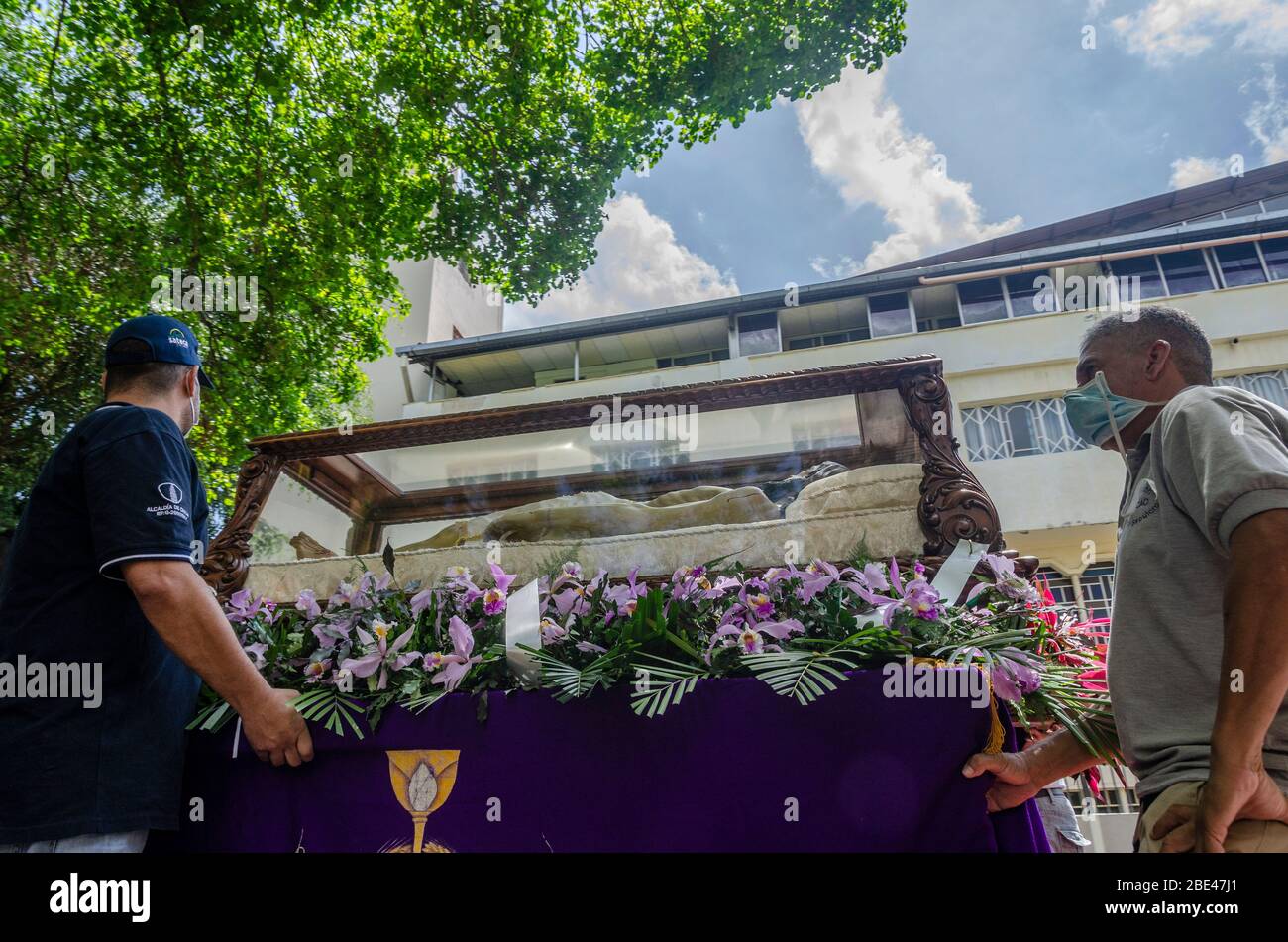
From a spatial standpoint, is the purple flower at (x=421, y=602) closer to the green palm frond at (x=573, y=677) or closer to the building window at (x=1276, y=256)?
the green palm frond at (x=573, y=677)

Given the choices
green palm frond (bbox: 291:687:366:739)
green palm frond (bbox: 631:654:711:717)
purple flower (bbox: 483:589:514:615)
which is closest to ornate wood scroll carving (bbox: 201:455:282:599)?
green palm frond (bbox: 291:687:366:739)

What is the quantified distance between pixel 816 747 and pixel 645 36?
7.51 m

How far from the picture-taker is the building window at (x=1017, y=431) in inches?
582

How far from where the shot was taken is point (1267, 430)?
5.13 feet

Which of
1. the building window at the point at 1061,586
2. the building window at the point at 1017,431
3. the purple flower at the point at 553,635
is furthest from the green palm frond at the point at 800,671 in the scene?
the building window at the point at 1017,431

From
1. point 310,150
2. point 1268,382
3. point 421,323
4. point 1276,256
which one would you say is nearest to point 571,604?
point 310,150

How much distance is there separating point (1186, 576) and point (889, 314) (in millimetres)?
16220

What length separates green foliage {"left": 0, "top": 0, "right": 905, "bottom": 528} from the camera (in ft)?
21.6

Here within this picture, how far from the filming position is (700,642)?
1825 mm

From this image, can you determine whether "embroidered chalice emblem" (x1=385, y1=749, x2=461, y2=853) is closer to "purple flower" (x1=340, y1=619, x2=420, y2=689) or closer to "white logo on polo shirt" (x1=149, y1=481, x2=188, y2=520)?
"purple flower" (x1=340, y1=619, x2=420, y2=689)

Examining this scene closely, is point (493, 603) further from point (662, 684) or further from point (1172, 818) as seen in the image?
point (1172, 818)
